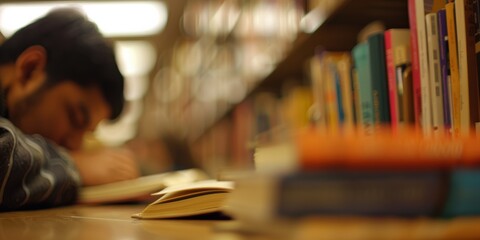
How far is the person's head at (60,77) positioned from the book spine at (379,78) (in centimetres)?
73

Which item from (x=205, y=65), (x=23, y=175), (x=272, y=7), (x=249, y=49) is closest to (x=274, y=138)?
(x=23, y=175)

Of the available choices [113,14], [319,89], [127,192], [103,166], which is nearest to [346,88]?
[319,89]

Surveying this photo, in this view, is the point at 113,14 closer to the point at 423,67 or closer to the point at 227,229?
the point at 423,67

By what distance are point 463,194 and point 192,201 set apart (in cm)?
42

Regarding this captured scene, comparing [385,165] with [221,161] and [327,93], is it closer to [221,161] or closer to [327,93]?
[327,93]

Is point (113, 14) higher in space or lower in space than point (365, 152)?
higher

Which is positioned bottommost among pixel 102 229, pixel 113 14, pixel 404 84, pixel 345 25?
pixel 102 229

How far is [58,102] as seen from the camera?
1361 millimetres

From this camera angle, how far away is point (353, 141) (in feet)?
1.26

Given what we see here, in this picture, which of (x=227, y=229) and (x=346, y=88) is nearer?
(x=227, y=229)

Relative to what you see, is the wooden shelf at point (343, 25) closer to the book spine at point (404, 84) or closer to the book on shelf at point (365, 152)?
the book spine at point (404, 84)

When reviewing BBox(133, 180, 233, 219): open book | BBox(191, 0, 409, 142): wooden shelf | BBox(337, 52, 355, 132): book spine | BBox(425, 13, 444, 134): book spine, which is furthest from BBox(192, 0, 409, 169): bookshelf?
BBox(133, 180, 233, 219): open book

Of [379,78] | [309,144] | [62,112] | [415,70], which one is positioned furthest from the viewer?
[62,112]

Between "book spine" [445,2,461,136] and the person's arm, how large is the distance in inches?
28.6
